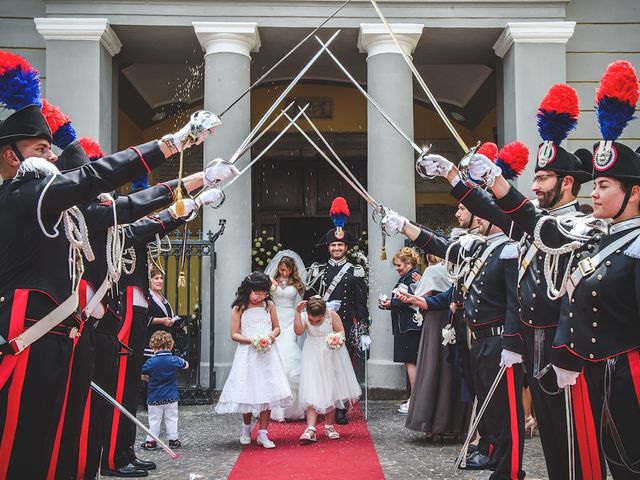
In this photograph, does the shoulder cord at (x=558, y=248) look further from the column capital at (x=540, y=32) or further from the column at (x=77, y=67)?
the column at (x=77, y=67)

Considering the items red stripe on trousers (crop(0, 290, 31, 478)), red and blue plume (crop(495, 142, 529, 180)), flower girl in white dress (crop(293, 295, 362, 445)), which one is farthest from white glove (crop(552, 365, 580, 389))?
flower girl in white dress (crop(293, 295, 362, 445))

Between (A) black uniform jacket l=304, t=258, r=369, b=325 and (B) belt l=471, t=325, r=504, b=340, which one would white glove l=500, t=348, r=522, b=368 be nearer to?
(B) belt l=471, t=325, r=504, b=340

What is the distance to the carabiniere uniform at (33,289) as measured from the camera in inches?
129

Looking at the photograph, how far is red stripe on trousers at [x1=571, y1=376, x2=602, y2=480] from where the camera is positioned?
12.4 feet

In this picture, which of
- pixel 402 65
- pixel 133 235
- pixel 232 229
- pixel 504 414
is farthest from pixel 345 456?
pixel 402 65

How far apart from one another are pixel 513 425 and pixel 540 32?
21.7ft

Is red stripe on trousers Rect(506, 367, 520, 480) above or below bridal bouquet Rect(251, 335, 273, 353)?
below

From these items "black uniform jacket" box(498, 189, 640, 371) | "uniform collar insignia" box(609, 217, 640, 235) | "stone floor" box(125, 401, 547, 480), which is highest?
"uniform collar insignia" box(609, 217, 640, 235)

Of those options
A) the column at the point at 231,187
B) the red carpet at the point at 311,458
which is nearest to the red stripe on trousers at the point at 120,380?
the red carpet at the point at 311,458

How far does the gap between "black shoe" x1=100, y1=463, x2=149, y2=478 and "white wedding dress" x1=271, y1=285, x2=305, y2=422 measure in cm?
212

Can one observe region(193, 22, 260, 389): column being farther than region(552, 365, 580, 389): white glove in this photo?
Yes

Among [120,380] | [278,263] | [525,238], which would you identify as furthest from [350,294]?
[525,238]

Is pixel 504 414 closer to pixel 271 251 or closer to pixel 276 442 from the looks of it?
pixel 276 442

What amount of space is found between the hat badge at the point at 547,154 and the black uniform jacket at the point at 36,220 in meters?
2.18
